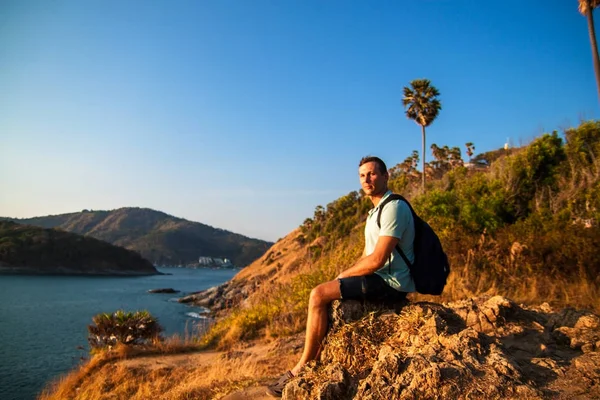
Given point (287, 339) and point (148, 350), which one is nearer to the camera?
point (287, 339)

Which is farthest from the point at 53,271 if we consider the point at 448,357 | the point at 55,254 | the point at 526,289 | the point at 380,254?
the point at 448,357

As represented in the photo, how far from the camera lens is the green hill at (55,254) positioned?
309 ft

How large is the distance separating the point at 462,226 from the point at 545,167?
5260 millimetres

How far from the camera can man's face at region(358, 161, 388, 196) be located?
12.5 ft

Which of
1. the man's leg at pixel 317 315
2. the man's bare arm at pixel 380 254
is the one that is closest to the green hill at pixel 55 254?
the man's leg at pixel 317 315

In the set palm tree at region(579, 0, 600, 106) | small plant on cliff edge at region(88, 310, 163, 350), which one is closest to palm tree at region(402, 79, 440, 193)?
palm tree at region(579, 0, 600, 106)

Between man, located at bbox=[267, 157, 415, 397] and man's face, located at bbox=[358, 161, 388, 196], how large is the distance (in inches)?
4.8

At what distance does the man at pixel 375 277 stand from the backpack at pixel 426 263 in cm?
5

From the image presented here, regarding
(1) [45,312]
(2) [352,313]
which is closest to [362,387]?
→ (2) [352,313]

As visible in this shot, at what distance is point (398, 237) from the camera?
337 cm

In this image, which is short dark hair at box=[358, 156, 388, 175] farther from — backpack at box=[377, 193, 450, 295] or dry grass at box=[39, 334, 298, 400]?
dry grass at box=[39, 334, 298, 400]

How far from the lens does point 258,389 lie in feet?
13.1

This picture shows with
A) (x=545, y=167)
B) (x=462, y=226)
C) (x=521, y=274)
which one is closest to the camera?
(x=521, y=274)

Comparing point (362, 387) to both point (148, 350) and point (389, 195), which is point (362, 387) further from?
point (148, 350)
